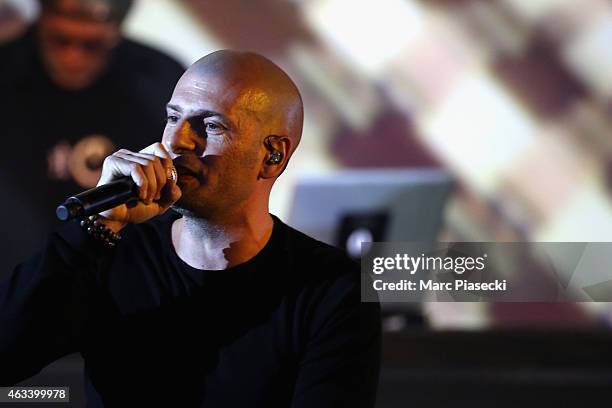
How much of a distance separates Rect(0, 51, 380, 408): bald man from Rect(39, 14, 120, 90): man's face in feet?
7.24

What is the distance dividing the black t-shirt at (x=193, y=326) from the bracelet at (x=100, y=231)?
0.02 meters

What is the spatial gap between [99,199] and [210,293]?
349 millimetres

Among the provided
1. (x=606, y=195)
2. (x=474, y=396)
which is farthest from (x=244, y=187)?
(x=606, y=195)

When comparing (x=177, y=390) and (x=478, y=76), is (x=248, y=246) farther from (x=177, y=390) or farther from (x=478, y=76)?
(x=478, y=76)

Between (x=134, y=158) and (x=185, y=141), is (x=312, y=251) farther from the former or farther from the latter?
(x=134, y=158)

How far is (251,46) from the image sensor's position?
3.65 metres

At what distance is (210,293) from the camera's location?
1.65 m

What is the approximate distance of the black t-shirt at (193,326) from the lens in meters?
1.53

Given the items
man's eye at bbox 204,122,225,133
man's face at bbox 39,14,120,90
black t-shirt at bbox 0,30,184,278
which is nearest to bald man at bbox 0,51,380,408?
man's eye at bbox 204,122,225,133

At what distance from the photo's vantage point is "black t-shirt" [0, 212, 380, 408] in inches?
60.2

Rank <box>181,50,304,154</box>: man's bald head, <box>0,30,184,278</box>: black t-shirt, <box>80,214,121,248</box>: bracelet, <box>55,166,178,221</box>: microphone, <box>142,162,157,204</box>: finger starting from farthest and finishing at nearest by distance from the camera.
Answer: <box>0,30,184,278</box>: black t-shirt < <box>181,50,304,154</box>: man's bald head < <box>80,214,121,248</box>: bracelet < <box>142,162,157,204</box>: finger < <box>55,166,178,221</box>: microphone

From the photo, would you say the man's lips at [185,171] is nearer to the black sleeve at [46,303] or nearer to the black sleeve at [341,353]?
the black sleeve at [46,303]

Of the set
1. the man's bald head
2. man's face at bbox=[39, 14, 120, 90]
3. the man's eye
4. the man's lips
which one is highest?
man's face at bbox=[39, 14, 120, 90]

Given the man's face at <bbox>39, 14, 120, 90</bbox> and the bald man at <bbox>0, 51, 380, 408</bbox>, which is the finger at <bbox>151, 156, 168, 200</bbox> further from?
the man's face at <bbox>39, 14, 120, 90</bbox>
